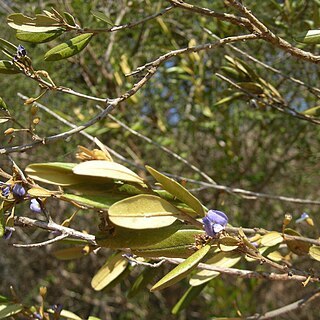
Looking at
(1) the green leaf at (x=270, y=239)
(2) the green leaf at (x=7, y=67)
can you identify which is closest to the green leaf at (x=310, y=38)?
(1) the green leaf at (x=270, y=239)

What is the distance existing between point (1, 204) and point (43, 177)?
0.29 ft

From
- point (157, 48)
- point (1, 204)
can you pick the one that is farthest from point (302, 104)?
point (1, 204)

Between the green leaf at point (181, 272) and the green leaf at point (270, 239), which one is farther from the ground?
the green leaf at point (181, 272)

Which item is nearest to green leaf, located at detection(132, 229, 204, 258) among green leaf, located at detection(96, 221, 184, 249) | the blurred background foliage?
green leaf, located at detection(96, 221, 184, 249)

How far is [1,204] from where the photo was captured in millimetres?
671

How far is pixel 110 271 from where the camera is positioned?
3.00 feet

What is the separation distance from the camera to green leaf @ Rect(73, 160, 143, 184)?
1.93 ft

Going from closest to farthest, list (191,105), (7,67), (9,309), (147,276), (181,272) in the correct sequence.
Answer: (181,272) → (7,67) → (9,309) → (147,276) → (191,105)

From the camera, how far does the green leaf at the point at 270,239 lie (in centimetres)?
82

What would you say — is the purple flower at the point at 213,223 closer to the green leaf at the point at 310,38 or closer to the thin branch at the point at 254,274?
the thin branch at the point at 254,274

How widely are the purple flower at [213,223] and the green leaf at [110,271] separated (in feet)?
0.94

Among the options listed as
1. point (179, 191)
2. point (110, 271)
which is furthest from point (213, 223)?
point (110, 271)

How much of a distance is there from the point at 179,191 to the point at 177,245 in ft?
0.23

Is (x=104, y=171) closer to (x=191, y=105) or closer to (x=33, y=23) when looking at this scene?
(x=33, y=23)
